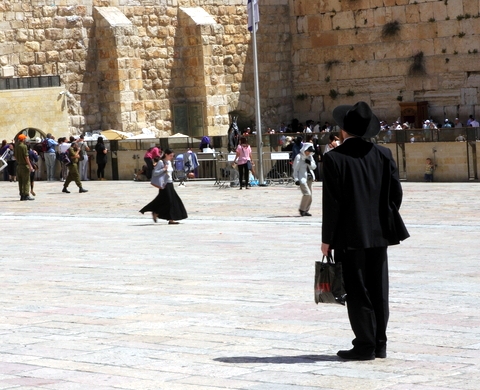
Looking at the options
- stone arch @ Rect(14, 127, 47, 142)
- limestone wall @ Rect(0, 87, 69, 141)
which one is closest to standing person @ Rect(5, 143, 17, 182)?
limestone wall @ Rect(0, 87, 69, 141)

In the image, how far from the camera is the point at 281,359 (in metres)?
6.48

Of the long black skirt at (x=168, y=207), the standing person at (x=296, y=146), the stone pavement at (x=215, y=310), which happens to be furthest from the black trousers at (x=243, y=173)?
the stone pavement at (x=215, y=310)

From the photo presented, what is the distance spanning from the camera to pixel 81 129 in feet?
107

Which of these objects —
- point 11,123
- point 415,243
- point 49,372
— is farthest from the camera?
point 11,123

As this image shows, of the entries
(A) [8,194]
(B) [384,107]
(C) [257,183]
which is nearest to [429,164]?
(C) [257,183]

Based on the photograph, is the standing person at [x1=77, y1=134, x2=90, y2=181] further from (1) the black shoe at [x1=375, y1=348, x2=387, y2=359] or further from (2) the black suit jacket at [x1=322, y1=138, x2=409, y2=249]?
(1) the black shoe at [x1=375, y1=348, x2=387, y2=359]

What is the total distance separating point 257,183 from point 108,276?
14.5 meters

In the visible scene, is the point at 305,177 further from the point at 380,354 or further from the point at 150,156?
the point at 380,354

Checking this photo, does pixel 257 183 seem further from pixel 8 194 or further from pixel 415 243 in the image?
pixel 415 243

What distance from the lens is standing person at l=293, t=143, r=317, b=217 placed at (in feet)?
55.9

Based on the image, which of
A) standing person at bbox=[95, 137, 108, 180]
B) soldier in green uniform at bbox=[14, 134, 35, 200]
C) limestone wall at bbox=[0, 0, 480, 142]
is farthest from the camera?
limestone wall at bbox=[0, 0, 480, 142]

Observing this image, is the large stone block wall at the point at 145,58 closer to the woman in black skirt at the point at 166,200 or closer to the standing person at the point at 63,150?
the standing person at the point at 63,150

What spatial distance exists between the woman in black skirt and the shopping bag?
1007 cm

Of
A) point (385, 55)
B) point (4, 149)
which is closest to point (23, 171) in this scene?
point (4, 149)
